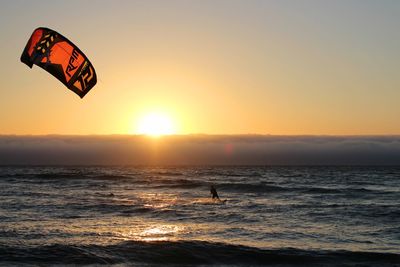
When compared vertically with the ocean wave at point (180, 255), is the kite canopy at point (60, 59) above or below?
above

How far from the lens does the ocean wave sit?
585 inches

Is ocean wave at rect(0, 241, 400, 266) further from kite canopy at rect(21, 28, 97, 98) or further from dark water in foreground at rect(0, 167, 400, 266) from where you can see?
kite canopy at rect(21, 28, 97, 98)

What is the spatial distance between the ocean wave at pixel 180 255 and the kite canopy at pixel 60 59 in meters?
4.85

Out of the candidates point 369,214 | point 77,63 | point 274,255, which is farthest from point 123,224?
point 369,214

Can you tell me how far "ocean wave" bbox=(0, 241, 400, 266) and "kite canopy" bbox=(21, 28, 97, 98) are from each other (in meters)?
4.85

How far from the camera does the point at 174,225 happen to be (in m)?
22.1

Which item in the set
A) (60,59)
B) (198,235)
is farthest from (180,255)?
(60,59)

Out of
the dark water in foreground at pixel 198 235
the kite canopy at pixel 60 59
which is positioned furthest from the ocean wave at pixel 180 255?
the kite canopy at pixel 60 59

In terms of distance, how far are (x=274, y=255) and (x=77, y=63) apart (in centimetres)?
815

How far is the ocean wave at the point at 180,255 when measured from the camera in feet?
48.7

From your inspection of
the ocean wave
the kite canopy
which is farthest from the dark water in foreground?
the kite canopy

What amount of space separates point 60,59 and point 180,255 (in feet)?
22.2

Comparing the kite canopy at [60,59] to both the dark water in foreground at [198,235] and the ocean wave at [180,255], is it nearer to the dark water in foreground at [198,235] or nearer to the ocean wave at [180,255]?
the ocean wave at [180,255]

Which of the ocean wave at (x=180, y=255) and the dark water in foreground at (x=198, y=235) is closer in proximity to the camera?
Result: the ocean wave at (x=180, y=255)
